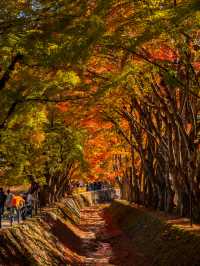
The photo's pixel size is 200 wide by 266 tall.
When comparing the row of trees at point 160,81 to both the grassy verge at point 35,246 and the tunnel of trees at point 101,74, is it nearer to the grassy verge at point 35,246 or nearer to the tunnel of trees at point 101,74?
the tunnel of trees at point 101,74

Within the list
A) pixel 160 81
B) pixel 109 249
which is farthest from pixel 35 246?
pixel 109 249

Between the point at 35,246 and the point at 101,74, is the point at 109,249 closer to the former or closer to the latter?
the point at 35,246

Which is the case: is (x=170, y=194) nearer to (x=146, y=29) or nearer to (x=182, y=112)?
(x=182, y=112)

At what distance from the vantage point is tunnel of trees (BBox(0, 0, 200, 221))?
14.9m

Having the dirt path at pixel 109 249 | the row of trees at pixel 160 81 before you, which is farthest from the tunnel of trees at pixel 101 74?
the dirt path at pixel 109 249

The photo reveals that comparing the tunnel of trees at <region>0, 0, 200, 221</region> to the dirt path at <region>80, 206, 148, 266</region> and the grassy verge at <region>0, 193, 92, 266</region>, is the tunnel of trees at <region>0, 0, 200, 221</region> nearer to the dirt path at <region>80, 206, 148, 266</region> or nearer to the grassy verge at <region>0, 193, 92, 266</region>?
the grassy verge at <region>0, 193, 92, 266</region>

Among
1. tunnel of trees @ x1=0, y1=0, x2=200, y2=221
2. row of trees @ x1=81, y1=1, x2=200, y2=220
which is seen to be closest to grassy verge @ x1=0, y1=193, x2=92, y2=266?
tunnel of trees @ x1=0, y1=0, x2=200, y2=221

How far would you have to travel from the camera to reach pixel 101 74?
23.5m

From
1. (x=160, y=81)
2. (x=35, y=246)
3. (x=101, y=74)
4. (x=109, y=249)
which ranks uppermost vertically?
(x=101, y=74)

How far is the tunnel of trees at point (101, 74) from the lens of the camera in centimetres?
1488

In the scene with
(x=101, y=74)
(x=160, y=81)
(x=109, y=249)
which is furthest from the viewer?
(x=109, y=249)

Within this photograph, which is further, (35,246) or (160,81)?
(160,81)

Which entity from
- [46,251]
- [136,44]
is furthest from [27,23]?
[46,251]

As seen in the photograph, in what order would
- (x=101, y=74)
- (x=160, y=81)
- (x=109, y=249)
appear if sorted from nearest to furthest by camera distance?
(x=101, y=74), (x=160, y=81), (x=109, y=249)
